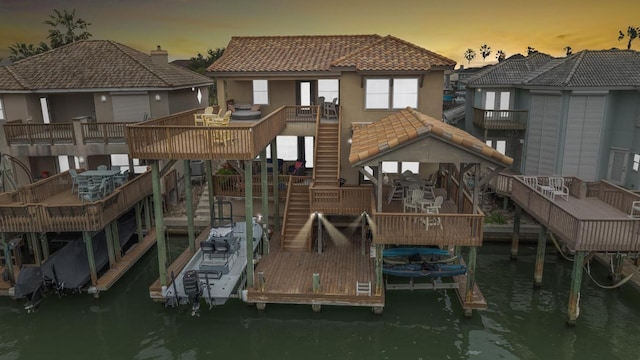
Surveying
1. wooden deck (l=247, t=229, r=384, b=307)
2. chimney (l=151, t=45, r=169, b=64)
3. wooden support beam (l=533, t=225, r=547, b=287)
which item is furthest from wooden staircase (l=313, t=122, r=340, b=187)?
chimney (l=151, t=45, r=169, b=64)

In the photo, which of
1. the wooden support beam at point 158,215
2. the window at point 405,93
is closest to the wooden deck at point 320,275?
Result: the wooden support beam at point 158,215

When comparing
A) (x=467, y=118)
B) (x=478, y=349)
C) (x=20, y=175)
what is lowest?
(x=478, y=349)

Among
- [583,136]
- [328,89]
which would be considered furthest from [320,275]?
[583,136]

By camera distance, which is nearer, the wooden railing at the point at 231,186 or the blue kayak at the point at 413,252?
the blue kayak at the point at 413,252

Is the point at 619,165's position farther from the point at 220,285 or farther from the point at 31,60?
the point at 31,60

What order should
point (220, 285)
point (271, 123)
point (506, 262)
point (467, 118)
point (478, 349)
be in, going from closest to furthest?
point (478, 349) < point (220, 285) < point (271, 123) < point (506, 262) < point (467, 118)

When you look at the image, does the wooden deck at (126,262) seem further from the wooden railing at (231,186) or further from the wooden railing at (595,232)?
the wooden railing at (595,232)

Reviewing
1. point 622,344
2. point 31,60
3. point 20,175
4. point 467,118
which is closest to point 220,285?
point 622,344

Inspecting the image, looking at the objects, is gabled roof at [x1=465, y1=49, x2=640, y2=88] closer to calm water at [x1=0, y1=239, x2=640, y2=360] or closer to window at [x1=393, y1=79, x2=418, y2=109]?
window at [x1=393, y1=79, x2=418, y2=109]
